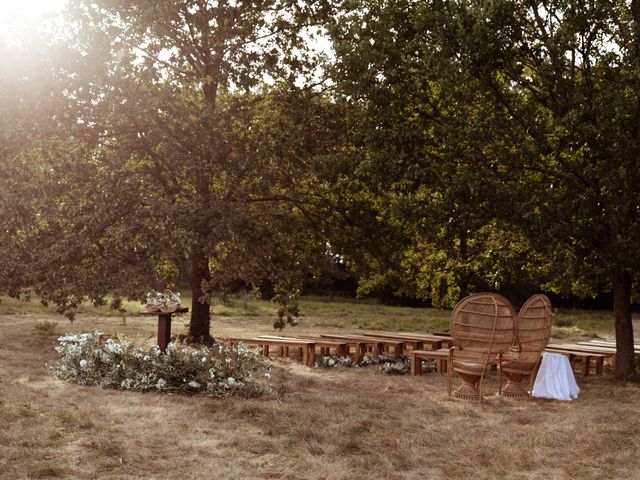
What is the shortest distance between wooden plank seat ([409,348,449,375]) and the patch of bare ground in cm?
117

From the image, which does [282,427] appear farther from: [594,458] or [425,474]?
[594,458]

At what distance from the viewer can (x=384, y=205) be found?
1603 centimetres

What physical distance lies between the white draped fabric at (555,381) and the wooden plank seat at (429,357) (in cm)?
188

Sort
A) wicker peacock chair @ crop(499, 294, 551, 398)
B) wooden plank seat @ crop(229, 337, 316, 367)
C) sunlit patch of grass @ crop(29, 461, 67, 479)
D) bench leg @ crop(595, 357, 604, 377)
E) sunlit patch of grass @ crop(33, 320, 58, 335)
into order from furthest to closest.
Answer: sunlit patch of grass @ crop(33, 320, 58, 335) < wooden plank seat @ crop(229, 337, 316, 367) < bench leg @ crop(595, 357, 604, 377) < wicker peacock chair @ crop(499, 294, 551, 398) < sunlit patch of grass @ crop(29, 461, 67, 479)

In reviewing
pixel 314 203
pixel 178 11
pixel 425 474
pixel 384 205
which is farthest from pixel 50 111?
pixel 425 474

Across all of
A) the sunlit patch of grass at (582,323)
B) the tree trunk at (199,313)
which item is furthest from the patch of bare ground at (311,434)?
the sunlit patch of grass at (582,323)

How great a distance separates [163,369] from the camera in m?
10.7

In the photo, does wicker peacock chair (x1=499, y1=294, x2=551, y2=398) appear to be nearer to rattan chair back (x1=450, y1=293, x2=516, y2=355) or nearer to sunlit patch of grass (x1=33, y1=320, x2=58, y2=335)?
rattan chair back (x1=450, y1=293, x2=516, y2=355)

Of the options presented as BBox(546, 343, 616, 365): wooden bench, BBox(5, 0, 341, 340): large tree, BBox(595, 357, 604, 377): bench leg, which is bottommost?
BBox(595, 357, 604, 377): bench leg

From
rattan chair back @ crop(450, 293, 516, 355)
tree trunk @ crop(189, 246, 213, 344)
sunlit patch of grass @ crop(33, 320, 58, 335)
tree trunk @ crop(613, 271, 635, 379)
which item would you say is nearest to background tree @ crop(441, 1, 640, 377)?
tree trunk @ crop(613, 271, 635, 379)

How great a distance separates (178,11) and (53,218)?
5072mm

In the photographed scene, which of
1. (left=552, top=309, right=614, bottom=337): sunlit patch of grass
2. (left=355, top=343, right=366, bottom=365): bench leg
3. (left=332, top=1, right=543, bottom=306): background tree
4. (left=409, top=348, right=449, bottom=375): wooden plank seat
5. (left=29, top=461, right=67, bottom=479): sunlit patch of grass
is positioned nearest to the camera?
(left=29, top=461, right=67, bottom=479): sunlit patch of grass

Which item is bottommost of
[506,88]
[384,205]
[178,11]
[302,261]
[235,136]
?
[302,261]

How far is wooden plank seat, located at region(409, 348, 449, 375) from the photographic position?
12977 mm
